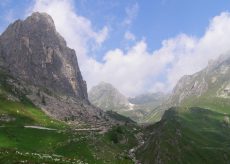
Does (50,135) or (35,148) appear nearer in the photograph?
(35,148)

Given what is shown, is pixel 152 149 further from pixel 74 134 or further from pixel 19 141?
pixel 19 141

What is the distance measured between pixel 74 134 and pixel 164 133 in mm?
38867

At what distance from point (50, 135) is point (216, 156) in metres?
67.9

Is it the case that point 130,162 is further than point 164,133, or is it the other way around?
point 164,133

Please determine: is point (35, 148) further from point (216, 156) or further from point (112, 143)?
point (216, 156)

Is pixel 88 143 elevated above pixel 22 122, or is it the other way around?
pixel 22 122

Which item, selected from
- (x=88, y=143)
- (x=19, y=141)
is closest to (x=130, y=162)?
(x=88, y=143)

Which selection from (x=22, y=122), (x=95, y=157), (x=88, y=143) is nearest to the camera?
(x=95, y=157)

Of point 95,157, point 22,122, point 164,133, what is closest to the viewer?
point 95,157

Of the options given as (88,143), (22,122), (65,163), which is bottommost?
(65,163)

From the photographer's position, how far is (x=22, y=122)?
637ft

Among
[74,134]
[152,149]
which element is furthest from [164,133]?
[74,134]

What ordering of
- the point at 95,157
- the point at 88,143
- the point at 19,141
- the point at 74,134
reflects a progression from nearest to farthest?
the point at 95,157
the point at 19,141
the point at 88,143
the point at 74,134

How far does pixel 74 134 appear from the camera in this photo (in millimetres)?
162125
